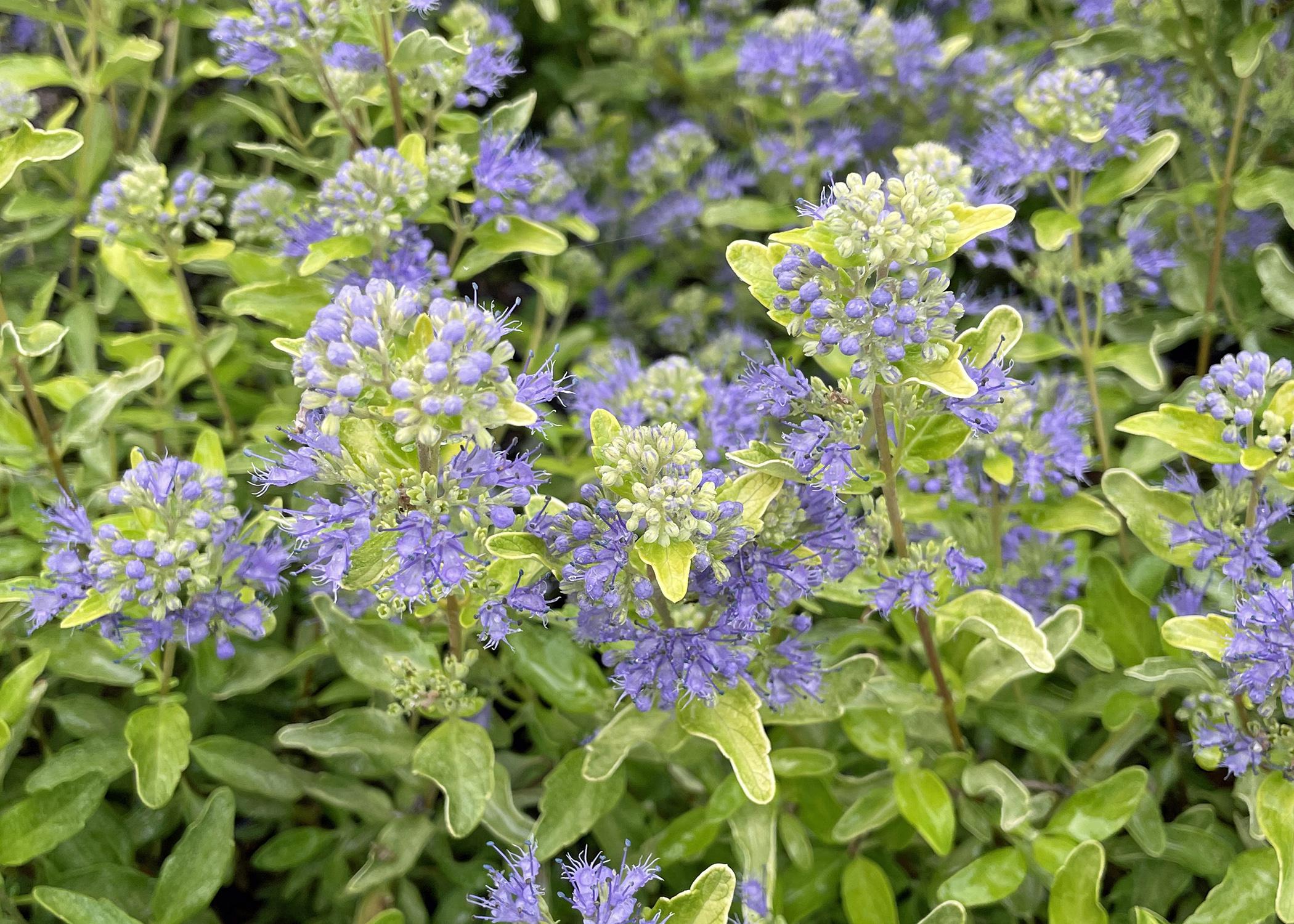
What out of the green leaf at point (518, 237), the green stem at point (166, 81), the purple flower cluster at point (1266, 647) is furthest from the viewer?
the green stem at point (166, 81)

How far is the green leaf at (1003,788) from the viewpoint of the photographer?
6.14 ft

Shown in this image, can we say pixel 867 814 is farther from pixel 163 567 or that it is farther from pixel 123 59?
pixel 123 59

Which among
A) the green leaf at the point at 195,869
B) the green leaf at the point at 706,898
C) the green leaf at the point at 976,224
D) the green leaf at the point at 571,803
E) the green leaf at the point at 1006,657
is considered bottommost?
the green leaf at the point at 195,869

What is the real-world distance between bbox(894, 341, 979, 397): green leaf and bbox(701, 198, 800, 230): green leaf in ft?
4.56

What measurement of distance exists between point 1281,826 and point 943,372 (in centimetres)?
104

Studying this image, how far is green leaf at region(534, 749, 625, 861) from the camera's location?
193cm

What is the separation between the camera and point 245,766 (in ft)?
7.22

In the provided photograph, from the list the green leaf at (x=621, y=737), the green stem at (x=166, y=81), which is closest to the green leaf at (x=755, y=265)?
the green leaf at (x=621, y=737)

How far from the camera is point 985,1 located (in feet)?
11.7

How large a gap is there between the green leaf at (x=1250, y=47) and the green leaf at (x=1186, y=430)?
1069mm

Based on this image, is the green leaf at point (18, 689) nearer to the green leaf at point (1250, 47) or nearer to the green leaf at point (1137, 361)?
the green leaf at point (1137, 361)

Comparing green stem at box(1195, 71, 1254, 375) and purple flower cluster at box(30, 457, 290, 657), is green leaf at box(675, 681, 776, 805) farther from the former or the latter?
green stem at box(1195, 71, 1254, 375)

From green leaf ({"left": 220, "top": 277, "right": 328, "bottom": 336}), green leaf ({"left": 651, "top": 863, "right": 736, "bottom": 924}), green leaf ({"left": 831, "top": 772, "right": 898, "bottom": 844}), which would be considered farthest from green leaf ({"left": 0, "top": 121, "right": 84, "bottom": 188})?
green leaf ({"left": 831, "top": 772, "right": 898, "bottom": 844})

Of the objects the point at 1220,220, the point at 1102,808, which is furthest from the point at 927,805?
the point at 1220,220
